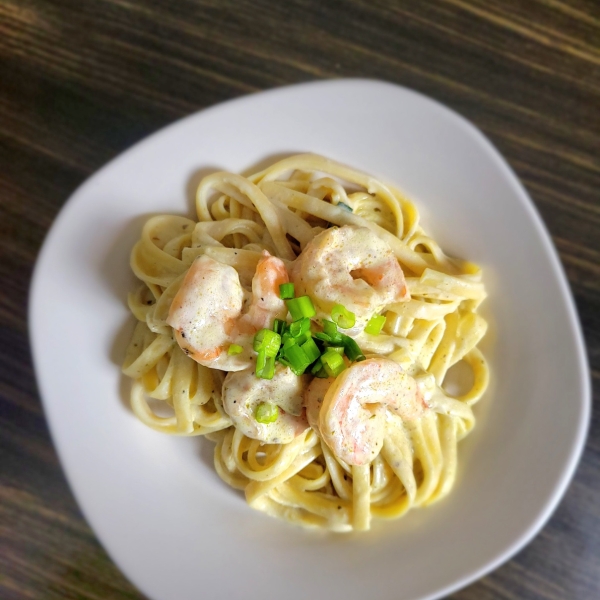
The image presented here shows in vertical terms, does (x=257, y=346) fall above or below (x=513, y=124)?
below

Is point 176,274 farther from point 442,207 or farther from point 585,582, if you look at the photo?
point 585,582

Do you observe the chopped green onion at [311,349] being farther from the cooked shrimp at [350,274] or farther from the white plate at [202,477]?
the white plate at [202,477]

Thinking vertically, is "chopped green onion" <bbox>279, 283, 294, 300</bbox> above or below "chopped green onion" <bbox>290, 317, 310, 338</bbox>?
above

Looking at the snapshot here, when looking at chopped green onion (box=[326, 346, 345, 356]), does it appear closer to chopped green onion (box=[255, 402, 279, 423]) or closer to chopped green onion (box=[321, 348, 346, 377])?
chopped green onion (box=[321, 348, 346, 377])

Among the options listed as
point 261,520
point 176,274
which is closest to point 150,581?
point 261,520

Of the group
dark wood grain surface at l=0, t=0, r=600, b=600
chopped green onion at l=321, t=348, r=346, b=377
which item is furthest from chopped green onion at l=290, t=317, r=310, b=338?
dark wood grain surface at l=0, t=0, r=600, b=600

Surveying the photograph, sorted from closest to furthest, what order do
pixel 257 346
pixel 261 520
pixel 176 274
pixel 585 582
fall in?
pixel 257 346 < pixel 176 274 < pixel 261 520 < pixel 585 582
